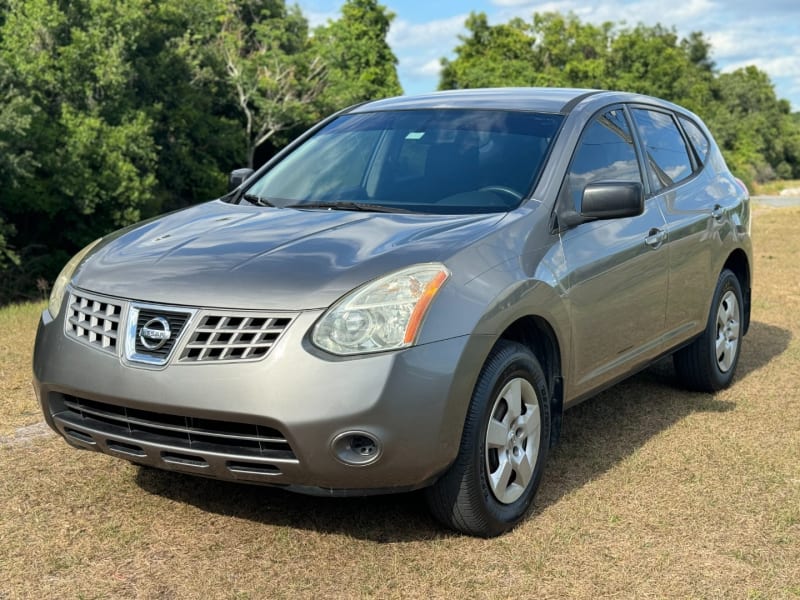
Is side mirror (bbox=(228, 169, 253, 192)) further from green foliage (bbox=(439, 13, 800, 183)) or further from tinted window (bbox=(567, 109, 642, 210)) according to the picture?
green foliage (bbox=(439, 13, 800, 183))

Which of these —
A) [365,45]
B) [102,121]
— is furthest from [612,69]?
[102,121]

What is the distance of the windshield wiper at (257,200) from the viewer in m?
4.74

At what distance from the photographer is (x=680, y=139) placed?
601 centimetres

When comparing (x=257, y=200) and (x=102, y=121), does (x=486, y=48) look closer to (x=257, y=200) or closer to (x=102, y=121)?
(x=102, y=121)

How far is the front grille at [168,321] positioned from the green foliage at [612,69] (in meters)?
61.4

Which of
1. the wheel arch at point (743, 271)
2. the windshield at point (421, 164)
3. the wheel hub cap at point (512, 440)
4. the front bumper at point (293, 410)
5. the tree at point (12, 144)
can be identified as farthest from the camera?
the tree at point (12, 144)

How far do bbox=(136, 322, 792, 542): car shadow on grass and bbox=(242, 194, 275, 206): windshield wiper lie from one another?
52.1 inches

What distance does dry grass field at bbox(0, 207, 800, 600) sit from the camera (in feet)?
11.5

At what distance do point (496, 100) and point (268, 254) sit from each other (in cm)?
189

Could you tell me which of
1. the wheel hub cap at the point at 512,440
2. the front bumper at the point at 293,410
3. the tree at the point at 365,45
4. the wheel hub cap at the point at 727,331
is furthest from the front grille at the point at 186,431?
the tree at the point at 365,45

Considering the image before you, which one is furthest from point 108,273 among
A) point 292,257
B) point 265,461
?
point 265,461

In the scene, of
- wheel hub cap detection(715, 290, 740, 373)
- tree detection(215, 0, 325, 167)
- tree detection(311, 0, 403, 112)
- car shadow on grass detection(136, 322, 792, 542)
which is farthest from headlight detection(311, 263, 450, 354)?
tree detection(311, 0, 403, 112)

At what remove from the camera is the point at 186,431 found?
352 cm

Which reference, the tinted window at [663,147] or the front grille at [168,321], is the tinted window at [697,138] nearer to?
the tinted window at [663,147]
